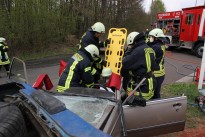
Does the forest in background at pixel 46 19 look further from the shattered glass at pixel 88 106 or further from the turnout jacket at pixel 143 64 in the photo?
the shattered glass at pixel 88 106

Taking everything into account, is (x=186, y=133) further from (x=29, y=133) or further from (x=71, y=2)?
(x=71, y=2)

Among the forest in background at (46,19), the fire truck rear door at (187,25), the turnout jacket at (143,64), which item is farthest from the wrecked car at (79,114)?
the fire truck rear door at (187,25)

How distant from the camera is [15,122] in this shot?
1938 millimetres

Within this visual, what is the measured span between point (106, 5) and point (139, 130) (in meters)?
18.2

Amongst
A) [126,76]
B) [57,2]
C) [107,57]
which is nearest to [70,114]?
[126,76]

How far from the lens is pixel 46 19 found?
14.3 metres

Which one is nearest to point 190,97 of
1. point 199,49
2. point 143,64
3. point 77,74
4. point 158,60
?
point 158,60

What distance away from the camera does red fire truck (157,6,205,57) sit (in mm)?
13672

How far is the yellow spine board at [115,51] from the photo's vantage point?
578cm

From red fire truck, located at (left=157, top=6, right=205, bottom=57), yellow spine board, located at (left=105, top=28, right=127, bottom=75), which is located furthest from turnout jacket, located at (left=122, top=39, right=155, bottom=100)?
red fire truck, located at (left=157, top=6, right=205, bottom=57)

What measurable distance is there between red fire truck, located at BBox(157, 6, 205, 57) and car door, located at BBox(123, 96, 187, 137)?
9.64 meters

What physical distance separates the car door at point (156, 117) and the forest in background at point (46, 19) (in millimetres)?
10827

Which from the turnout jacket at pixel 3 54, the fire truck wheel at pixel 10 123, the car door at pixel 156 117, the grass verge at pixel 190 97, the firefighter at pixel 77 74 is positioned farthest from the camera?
the turnout jacket at pixel 3 54

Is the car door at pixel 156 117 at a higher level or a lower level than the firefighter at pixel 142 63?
lower
